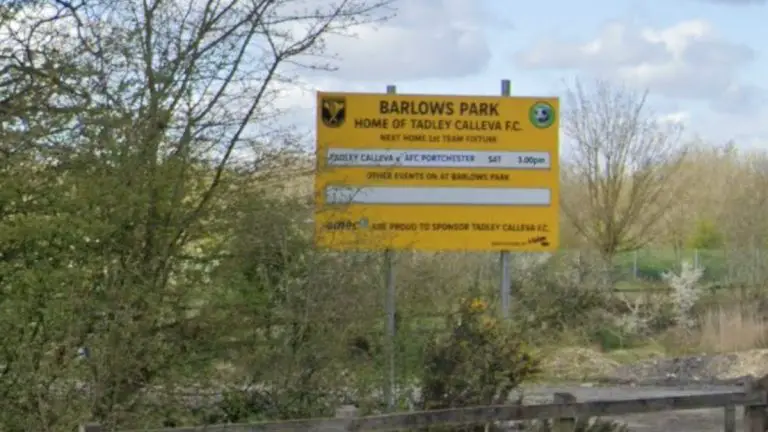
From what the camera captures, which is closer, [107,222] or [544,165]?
[107,222]

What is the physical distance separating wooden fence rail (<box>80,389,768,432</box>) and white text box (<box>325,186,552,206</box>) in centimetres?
316

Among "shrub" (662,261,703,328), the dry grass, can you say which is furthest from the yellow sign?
"shrub" (662,261,703,328)

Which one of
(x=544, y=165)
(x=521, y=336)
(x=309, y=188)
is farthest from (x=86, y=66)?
(x=544, y=165)

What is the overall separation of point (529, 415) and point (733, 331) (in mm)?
16609

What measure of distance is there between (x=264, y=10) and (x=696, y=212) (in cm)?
3700

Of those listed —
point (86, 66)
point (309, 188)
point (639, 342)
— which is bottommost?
point (639, 342)

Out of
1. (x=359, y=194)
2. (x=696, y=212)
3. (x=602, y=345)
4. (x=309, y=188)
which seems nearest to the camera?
(x=309, y=188)

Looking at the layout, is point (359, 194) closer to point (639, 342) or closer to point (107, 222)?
point (107, 222)

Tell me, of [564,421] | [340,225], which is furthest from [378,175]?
[564,421]

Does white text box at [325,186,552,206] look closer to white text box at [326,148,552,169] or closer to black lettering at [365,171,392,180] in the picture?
black lettering at [365,171,392,180]

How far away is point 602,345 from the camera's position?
25125mm

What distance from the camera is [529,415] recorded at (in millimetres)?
8773

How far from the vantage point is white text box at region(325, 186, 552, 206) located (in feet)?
39.3

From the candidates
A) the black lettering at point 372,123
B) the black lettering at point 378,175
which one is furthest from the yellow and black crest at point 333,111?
the black lettering at point 378,175
